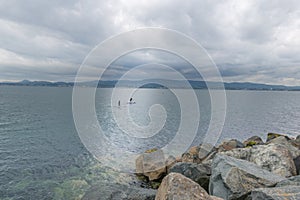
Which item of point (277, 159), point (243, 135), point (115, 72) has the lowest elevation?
point (243, 135)

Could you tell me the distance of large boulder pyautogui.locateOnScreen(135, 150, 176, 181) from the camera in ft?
53.8

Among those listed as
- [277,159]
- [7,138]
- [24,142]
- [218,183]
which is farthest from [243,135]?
[7,138]

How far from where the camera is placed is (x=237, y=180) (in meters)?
8.52

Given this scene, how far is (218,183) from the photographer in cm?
922

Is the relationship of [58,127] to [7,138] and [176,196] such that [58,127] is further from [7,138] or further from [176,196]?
[176,196]

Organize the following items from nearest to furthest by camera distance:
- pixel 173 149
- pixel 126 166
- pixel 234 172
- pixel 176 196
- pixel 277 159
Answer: pixel 176 196, pixel 234 172, pixel 277 159, pixel 126 166, pixel 173 149

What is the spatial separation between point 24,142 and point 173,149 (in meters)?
18.6

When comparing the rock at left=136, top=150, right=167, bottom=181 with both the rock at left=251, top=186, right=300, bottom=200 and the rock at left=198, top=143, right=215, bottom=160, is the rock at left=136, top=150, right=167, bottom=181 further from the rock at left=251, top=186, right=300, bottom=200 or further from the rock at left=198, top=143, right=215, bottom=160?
the rock at left=251, top=186, right=300, bottom=200

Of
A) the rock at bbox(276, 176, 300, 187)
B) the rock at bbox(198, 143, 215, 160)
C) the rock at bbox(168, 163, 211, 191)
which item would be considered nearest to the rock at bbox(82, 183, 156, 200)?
the rock at bbox(168, 163, 211, 191)

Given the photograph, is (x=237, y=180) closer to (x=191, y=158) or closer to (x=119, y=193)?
(x=119, y=193)

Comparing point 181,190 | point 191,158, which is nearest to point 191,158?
point 191,158

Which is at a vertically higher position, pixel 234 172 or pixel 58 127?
pixel 234 172

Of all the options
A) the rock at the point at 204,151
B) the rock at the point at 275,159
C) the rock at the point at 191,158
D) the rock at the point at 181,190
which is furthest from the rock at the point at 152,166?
the rock at the point at 181,190

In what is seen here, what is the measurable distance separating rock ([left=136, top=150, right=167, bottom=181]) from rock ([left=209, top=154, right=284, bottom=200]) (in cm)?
715
